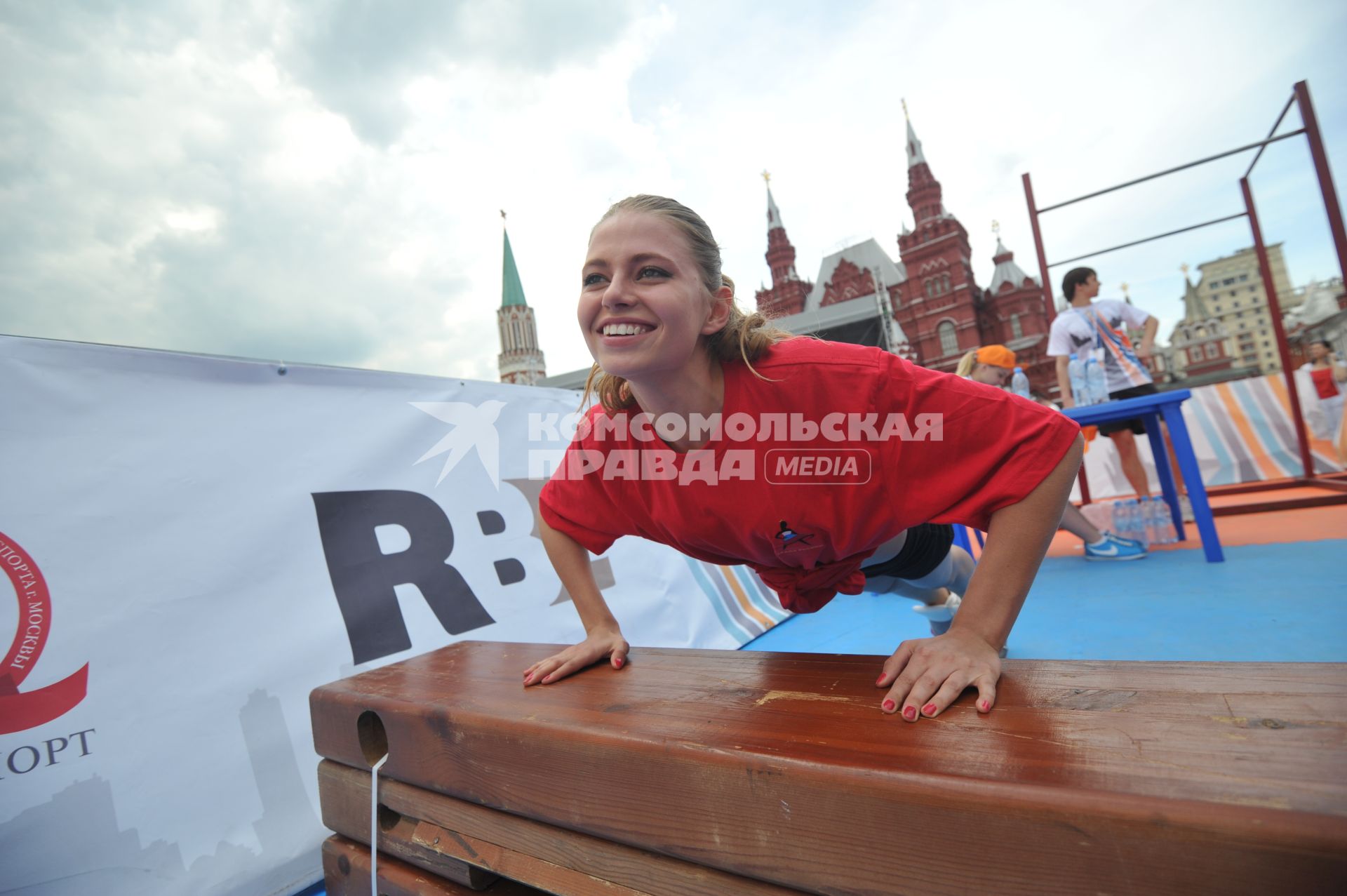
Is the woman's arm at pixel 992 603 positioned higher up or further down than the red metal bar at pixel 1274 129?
further down

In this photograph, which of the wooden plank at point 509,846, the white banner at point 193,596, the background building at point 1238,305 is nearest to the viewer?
the wooden plank at point 509,846

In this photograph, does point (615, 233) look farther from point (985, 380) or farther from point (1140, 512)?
point (1140, 512)

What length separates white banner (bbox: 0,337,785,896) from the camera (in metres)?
1.37

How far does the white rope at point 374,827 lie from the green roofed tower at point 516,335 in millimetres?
55161

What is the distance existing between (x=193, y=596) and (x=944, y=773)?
1878mm

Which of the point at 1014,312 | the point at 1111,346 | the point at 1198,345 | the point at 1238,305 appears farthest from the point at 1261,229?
the point at 1238,305

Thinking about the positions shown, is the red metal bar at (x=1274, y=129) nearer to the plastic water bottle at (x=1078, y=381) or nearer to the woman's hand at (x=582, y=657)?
the plastic water bottle at (x=1078, y=381)

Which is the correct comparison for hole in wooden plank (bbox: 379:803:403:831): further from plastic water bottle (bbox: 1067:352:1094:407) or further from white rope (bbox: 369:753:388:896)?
plastic water bottle (bbox: 1067:352:1094:407)

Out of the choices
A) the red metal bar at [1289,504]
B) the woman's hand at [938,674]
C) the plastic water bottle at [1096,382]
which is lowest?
the red metal bar at [1289,504]

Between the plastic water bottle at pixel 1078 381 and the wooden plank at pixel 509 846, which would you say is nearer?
the wooden plank at pixel 509 846

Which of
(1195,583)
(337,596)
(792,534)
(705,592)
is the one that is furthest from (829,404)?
(1195,583)

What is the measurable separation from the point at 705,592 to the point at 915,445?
225cm

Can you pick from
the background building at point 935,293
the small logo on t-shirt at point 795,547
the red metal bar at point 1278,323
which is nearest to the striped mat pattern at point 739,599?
Answer: the small logo on t-shirt at point 795,547

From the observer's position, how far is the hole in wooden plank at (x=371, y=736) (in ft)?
3.79
